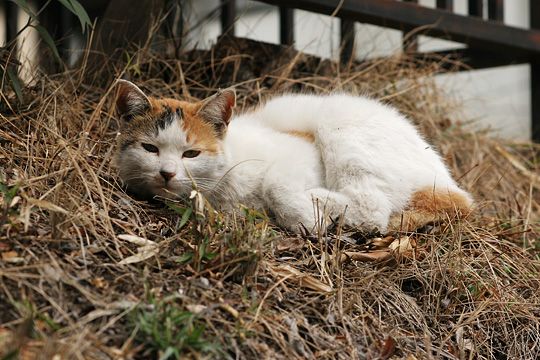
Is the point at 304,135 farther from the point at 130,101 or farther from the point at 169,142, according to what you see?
the point at 130,101

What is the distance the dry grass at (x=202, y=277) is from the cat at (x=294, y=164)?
107mm

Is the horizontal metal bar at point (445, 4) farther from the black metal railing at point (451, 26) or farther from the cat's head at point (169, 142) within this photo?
the cat's head at point (169, 142)

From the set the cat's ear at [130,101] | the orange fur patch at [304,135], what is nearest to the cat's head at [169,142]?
the cat's ear at [130,101]

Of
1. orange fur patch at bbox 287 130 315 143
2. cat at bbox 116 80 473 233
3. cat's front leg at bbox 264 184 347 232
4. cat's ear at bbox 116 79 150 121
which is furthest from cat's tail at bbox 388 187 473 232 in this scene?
cat's ear at bbox 116 79 150 121

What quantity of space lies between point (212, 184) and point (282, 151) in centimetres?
41

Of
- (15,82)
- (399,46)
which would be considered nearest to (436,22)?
(399,46)

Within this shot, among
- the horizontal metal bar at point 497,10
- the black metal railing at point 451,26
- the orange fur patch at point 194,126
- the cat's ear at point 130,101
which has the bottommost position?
the orange fur patch at point 194,126

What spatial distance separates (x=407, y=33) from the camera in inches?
196

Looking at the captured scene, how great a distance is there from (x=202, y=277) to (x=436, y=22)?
10.1ft

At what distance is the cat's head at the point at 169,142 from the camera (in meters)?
2.91

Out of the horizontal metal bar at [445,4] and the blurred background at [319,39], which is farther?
the horizontal metal bar at [445,4]

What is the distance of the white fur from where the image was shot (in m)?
3.08

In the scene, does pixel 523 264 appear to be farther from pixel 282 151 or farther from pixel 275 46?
pixel 275 46

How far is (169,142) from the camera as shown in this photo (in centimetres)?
295
